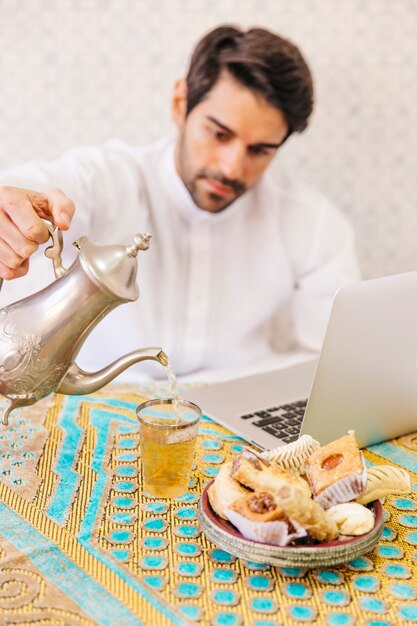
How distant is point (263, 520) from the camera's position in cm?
64

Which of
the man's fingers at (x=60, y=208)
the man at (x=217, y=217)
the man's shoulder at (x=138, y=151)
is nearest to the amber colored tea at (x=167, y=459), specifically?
the man's fingers at (x=60, y=208)

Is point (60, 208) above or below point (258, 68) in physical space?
below

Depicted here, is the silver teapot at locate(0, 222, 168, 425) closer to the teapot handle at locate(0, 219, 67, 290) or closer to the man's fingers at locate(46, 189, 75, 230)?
the teapot handle at locate(0, 219, 67, 290)

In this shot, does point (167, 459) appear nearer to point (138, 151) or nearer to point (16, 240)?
point (16, 240)

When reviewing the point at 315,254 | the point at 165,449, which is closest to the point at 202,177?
the point at 315,254

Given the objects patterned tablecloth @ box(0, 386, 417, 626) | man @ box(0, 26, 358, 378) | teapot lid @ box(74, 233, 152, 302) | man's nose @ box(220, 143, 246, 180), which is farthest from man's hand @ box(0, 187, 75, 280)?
man's nose @ box(220, 143, 246, 180)

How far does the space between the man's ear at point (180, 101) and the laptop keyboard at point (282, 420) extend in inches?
37.4

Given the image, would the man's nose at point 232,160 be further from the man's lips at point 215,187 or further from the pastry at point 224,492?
the pastry at point 224,492

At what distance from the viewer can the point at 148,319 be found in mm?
1814

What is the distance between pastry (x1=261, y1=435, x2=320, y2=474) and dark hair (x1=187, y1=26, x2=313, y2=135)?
→ 3.60 ft

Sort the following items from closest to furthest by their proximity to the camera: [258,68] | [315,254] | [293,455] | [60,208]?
[293,455]
[60,208]
[258,68]
[315,254]

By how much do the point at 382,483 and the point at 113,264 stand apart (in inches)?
15.0

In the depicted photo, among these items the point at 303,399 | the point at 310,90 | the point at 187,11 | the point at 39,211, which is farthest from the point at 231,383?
the point at 187,11

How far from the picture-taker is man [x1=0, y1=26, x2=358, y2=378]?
1652mm
